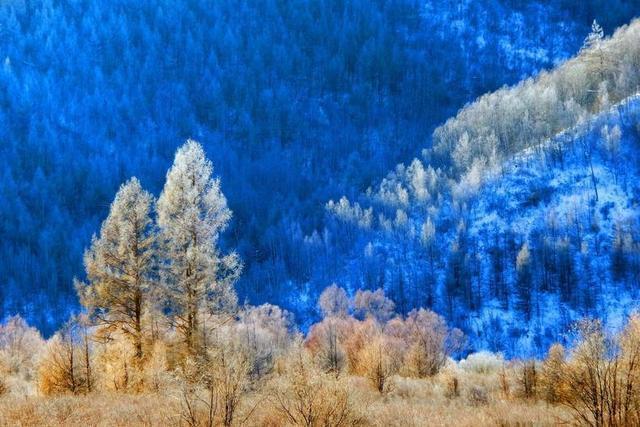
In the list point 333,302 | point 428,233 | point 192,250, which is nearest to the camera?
point 192,250

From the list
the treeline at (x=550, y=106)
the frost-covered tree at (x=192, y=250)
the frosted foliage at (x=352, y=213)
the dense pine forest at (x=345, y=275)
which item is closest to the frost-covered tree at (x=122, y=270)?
the dense pine forest at (x=345, y=275)

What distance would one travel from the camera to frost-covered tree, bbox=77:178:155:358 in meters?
19.0

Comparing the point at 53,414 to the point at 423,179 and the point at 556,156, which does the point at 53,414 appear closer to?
the point at 556,156

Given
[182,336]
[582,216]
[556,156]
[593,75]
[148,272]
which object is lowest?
[182,336]

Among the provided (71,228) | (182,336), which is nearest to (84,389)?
(182,336)

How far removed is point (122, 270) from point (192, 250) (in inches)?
115

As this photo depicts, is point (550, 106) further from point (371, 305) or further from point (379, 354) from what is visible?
point (379, 354)

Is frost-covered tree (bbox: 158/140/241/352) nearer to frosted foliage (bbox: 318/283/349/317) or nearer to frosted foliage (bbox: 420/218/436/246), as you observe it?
frosted foliage (bbox: 318/283/349/317)

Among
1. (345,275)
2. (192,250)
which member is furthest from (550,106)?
(192,250)

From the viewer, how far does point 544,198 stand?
362 feet

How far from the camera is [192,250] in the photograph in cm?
1858

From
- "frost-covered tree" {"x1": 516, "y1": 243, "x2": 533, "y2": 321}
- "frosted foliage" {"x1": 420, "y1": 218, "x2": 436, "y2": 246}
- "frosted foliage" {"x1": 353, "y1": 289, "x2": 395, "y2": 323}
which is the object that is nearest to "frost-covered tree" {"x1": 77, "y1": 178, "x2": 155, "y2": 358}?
"frosted foliage" {"x1": 353, "y1": 289, "x2": 395, "y2": 323}

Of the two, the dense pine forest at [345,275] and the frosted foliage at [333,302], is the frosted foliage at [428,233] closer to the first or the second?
the dense pine forest at [345,275]

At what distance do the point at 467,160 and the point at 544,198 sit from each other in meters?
30.7
